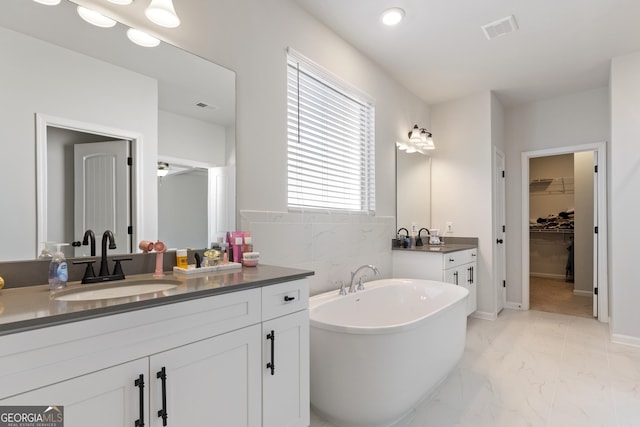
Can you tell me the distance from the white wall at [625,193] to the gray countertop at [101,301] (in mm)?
3331

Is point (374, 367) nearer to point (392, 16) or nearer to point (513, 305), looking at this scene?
point (392, 16)

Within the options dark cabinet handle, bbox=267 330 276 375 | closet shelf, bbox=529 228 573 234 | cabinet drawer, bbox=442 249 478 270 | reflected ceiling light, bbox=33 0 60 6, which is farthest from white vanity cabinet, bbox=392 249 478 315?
closet shelf, bbox=529 228 573 234

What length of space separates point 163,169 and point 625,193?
3957mm

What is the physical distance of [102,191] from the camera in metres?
1.49

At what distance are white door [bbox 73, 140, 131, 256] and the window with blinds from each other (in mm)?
1056

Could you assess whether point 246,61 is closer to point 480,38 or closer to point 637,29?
point 480,38

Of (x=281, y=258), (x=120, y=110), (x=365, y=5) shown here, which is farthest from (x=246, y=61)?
(x=281, y=258)

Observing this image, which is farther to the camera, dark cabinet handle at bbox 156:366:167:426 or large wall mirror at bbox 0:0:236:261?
large wall mirror at bbox 0:0:236:261

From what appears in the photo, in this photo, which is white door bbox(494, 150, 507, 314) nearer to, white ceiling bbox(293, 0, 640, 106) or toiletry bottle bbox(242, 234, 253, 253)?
white ceiling bbox(293, 0, 640, 106)

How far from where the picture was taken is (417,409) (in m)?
2.00

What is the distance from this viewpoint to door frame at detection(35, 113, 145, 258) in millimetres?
1290

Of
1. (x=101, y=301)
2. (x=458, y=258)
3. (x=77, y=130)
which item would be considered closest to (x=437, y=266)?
(x=458, y=258)

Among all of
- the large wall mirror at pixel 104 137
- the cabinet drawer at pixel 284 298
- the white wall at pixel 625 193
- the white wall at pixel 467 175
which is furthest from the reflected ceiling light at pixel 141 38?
the white wall at pixel 625 193

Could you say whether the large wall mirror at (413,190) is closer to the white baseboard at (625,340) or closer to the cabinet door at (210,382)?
the white baseboard at (625,340)
